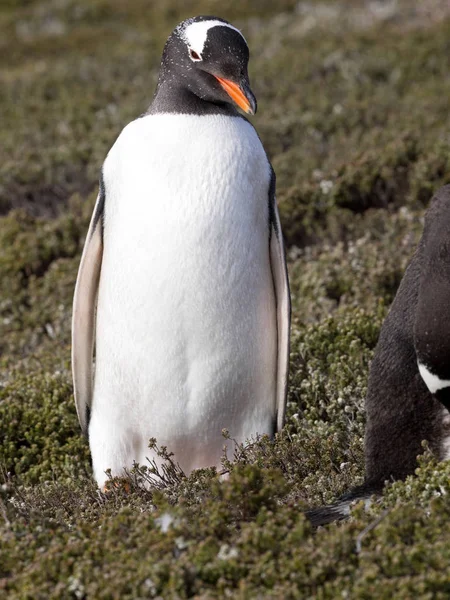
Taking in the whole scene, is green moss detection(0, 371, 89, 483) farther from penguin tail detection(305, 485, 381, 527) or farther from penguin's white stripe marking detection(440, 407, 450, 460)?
penguin's white stripe marking detection(440, 407, 450, 460)

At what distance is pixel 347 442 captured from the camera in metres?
5.60

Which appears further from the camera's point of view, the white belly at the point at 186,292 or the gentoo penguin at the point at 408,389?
the white belly at the point at 186,292

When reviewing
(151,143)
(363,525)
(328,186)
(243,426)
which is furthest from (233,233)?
(328,186)

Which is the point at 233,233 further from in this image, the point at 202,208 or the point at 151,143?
the point at 151,143

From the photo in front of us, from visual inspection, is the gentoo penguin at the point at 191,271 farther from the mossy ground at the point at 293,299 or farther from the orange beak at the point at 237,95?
the mossy ground at the point at 293,299

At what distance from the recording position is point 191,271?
5.36 metres

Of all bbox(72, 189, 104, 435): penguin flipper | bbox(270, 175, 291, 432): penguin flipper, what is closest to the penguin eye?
bbox(270, 175, 291, 432): penguin flipper

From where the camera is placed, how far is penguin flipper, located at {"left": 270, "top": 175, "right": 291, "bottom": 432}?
5637 mm

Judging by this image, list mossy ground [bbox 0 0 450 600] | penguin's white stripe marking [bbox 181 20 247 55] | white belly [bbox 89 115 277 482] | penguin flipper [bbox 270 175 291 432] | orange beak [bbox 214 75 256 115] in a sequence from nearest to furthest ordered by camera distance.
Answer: mossy ground [bbox 0 0 450 600] < orange beak [bbox 214 75 256 115] < white belly [bbox 89 115 277 482] < penguin's white stripe marking [bbox 181 20 247 55] < penguin flipper [bbox 270 175 291 432]

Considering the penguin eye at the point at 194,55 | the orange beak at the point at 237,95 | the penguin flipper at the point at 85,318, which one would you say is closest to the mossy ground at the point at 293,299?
the penguin flipper at the point at 85,318

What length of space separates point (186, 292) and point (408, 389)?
1379 millimetres

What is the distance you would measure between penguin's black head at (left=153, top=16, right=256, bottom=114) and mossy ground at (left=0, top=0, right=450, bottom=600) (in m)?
1.80

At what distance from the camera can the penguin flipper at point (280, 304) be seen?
5.64m

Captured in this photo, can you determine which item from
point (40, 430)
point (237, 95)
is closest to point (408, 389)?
point (237, 95)
